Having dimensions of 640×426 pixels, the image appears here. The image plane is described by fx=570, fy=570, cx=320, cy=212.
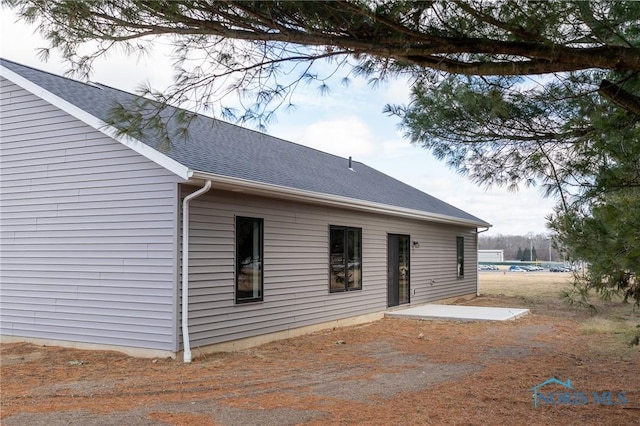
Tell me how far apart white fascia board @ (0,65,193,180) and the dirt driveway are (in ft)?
8.41

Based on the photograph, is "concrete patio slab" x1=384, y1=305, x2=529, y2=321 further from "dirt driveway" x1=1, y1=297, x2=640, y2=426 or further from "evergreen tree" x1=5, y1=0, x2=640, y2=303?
"evergreen tree" x1=5, y1=0, x2=640, y2=303

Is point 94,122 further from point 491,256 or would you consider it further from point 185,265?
point 491,256

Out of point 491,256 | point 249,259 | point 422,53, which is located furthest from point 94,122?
point 491,256

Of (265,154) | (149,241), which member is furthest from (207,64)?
(265,154)

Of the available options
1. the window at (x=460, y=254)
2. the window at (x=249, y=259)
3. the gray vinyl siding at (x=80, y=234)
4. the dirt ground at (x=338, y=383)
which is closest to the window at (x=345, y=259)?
the dirt ground at (x=338, y=383)

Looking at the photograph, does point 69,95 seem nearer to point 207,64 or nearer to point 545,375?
point 207,64

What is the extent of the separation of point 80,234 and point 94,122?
5.56ft

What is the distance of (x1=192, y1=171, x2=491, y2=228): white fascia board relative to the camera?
311 inches

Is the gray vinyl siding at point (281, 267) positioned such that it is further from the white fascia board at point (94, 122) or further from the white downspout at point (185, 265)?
the white fascia board at point (94, 122)

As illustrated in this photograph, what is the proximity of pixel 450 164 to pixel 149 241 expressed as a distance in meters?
4.25

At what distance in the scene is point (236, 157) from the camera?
10023mm

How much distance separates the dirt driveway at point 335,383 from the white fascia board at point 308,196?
2403 mm

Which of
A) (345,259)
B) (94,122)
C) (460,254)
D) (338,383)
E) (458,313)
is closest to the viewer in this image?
(338,383)

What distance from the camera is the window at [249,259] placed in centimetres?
879
